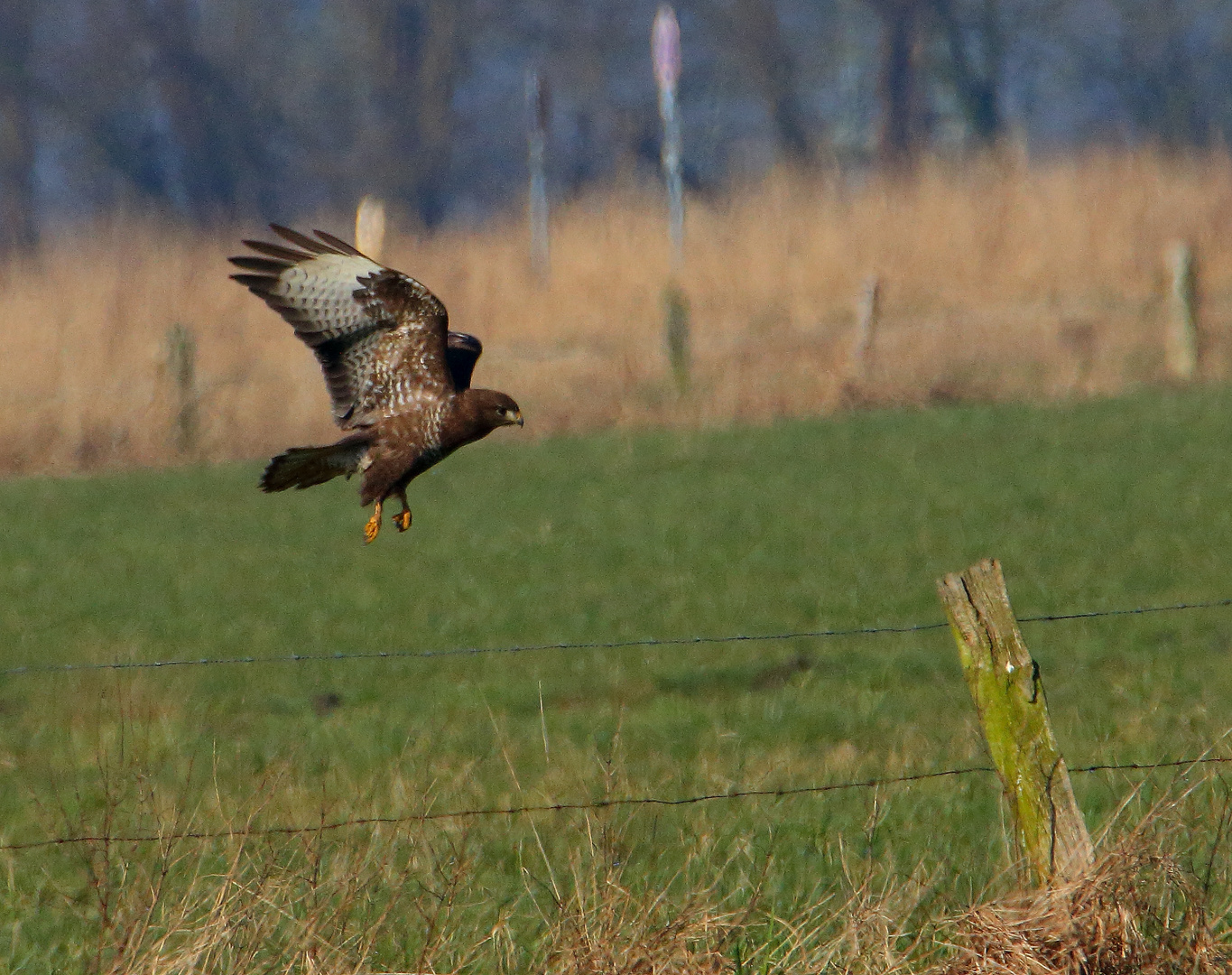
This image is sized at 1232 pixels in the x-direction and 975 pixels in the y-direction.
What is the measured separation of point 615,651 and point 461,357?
645 cm

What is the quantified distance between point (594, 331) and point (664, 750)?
17.5 meters

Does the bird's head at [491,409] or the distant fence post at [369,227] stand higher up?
the distant fence post at [369,227]

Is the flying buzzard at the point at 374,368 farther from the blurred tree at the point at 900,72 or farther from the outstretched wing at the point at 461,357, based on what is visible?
the blurred tree at the point at 900,72

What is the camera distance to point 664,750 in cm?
956

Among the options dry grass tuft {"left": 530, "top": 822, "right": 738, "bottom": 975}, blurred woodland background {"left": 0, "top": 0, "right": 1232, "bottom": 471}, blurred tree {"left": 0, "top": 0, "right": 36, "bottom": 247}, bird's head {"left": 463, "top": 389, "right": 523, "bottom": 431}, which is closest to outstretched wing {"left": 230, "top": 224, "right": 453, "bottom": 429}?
bird's head {"left": 463, "top": 389, "right": 523, "bottom": 431}

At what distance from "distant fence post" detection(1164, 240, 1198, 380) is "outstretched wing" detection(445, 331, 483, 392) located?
2052 cm

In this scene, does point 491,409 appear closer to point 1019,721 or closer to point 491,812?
point 491,812

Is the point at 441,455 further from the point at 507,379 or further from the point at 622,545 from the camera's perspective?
the point at 507,379

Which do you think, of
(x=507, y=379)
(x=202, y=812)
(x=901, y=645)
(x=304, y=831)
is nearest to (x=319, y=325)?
(x=304, y=831)

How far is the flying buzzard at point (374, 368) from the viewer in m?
5.20

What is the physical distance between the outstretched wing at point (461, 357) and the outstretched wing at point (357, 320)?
89 mm

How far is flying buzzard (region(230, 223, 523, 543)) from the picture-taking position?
5.20 meters

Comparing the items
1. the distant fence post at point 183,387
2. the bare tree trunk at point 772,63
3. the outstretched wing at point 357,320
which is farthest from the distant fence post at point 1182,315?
the bare tree trunk at point 772,63

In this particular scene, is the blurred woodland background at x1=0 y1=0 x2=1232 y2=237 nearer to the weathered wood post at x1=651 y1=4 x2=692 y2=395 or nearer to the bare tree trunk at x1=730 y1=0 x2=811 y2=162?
the bare tree trunk at x1=730 y1=0 x2=811 y2=162
